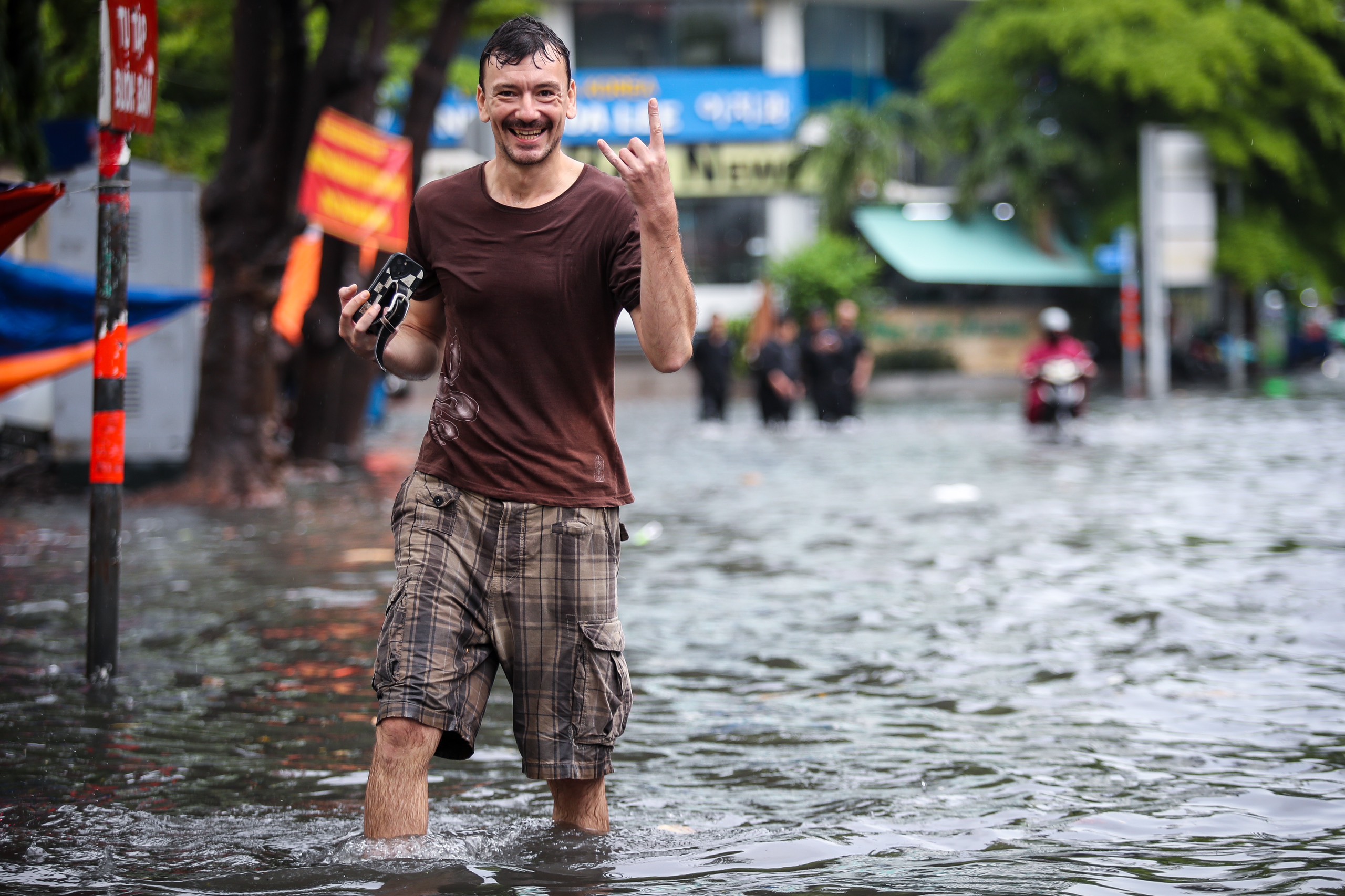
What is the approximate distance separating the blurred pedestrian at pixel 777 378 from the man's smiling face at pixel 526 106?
61.2ft

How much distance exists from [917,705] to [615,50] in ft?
133

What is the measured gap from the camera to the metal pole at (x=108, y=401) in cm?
590

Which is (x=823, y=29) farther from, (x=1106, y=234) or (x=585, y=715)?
(x=585, y=715)

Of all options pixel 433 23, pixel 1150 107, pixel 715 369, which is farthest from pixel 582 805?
pixel 1150 107

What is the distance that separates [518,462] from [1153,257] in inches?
1142

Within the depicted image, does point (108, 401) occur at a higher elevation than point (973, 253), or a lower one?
lower

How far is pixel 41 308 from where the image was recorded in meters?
8.89

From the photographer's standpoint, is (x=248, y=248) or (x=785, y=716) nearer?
(x=785, y=716)

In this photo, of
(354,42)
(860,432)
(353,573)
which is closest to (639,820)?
(353,573)

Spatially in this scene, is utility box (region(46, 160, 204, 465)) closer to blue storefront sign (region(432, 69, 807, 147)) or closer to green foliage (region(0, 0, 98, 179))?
green foliage (region(0, 0, 98, 179))

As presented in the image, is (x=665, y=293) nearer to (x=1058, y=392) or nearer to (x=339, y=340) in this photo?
(x=339, y=340)

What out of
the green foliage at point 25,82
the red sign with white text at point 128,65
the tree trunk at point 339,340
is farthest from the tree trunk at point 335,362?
the red sign with white text at point 128,65

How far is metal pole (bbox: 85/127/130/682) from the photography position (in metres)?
5.90

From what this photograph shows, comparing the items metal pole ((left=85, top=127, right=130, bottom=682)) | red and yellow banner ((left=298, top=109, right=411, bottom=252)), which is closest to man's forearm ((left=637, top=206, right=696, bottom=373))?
metal pole ((left=85, top=127, right=130, bottom=682))
